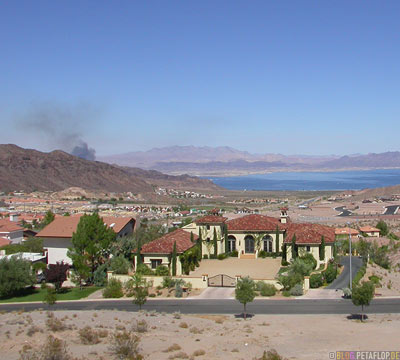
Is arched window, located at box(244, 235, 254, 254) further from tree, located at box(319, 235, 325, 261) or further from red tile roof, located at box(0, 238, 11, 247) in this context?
red tile roof, located at box(0, 238, 11, 247)

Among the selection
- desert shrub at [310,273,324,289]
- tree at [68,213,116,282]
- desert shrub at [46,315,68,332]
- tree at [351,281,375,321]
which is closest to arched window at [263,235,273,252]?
desert shrub at [310,273,324,289]

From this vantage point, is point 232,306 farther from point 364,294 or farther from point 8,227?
point 8,227

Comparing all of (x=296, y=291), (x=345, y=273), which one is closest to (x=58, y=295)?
(x=296, y=291)

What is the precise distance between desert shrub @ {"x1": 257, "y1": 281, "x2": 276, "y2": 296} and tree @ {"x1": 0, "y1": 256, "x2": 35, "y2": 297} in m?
15.8

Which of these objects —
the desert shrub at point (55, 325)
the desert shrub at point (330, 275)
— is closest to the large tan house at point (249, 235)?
the desert shrub at point (330, 275)

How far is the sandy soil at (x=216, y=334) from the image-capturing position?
20734mm

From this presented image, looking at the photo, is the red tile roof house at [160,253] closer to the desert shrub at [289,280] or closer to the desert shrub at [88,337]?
the desert shrub at [289,280]

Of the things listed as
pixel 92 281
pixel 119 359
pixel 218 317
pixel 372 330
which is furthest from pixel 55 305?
pixel 372 330

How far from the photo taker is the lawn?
36.4 metres

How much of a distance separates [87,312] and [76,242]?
12.3 m

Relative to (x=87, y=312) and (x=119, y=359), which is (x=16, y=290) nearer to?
(x=87, y=312)

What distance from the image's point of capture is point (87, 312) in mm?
29828

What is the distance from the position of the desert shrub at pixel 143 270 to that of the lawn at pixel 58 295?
3.11 meters

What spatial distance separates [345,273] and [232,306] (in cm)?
1242
